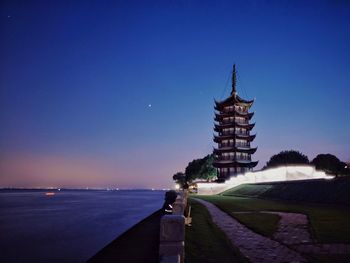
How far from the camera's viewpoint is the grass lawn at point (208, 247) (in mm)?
9145

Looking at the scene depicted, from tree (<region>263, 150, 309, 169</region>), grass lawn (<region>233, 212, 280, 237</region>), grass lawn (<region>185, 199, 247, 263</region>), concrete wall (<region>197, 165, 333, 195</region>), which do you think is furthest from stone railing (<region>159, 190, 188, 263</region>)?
tree (<region>263, 150, 309, 169</region>)

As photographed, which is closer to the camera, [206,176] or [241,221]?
[241,221]

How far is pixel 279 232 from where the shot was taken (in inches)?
502

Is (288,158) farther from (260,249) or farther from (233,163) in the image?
(260,249)

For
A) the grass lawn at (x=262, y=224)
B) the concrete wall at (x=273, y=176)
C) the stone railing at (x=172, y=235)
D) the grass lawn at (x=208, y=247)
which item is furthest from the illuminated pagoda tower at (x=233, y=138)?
the stone railing at (x=172, y=235)

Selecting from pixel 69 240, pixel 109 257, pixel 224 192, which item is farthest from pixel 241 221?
pixel 224 192

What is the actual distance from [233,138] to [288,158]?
21351 mm

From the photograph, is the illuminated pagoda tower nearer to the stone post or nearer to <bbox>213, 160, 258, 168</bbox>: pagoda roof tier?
<bbox>213, 160, 258, 168</bbox>: pagoda roof tier

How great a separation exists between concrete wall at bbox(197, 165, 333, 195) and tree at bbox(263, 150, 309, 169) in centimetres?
2956

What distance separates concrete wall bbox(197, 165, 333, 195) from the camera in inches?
1781

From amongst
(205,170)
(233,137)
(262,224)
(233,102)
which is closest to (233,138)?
(233,137)

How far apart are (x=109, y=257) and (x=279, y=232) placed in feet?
24.3

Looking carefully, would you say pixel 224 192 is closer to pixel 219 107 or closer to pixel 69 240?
pixel 219 107

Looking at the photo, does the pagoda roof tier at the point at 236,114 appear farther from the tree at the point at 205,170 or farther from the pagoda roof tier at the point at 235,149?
the tree at the point at 205,170
